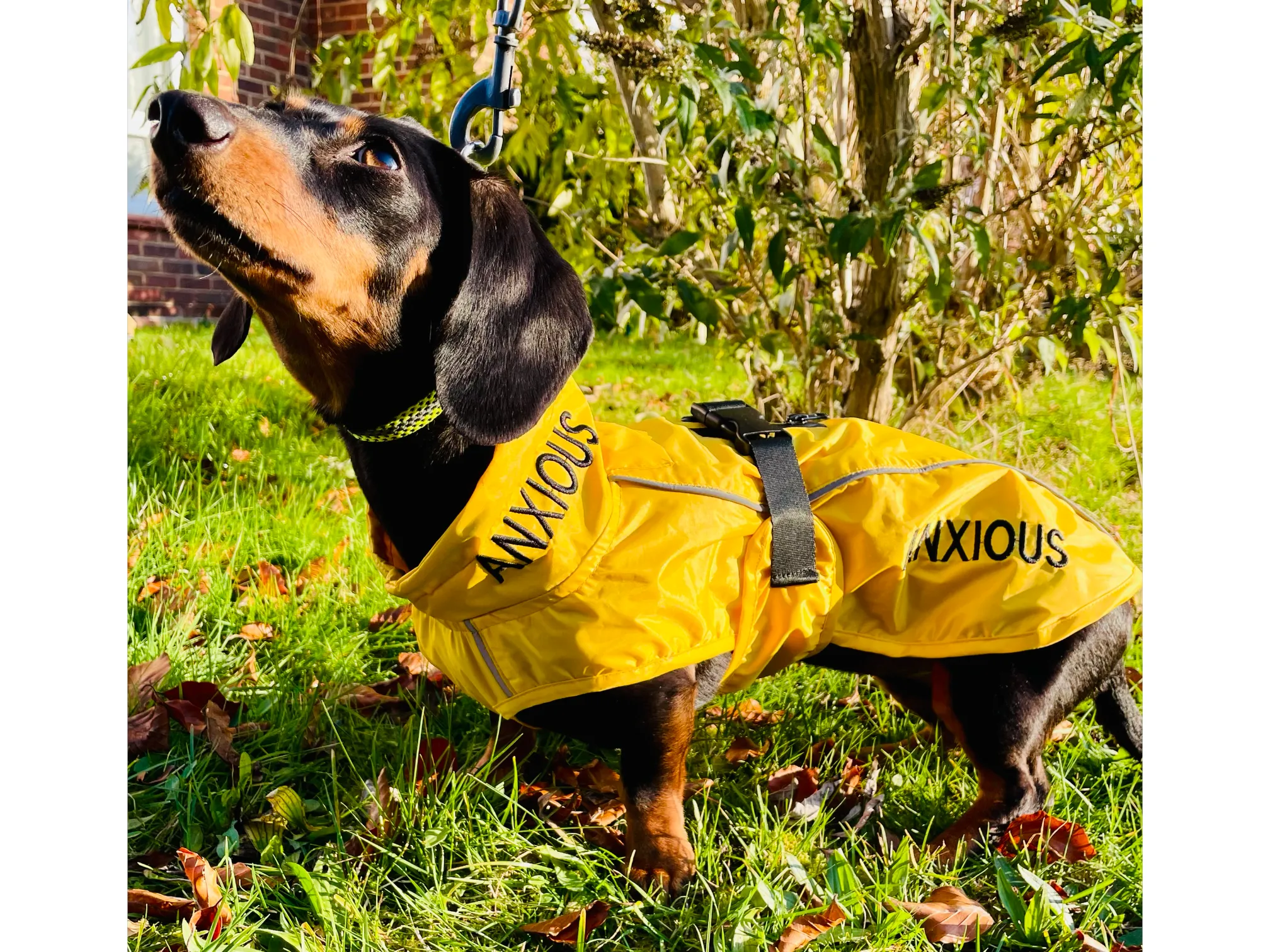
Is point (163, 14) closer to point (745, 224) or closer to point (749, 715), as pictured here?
point (745, 224)

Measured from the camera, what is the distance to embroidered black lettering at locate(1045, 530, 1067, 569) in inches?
80.2

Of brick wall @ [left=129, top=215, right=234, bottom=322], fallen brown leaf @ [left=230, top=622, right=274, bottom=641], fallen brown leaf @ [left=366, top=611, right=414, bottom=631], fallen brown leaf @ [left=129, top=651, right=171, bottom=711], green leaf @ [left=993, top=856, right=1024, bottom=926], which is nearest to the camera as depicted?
green leaf @ [left=993, top=856, right=1024, bottom=926]

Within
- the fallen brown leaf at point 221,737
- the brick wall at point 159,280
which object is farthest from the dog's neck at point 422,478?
the brick wall at point 159,280

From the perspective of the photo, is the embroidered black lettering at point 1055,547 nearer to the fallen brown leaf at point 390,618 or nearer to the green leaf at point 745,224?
the green leaf at point 745,224

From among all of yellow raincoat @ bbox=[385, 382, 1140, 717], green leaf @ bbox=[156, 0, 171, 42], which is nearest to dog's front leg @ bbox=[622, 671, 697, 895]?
yellow raincoat @ bbox=[385, 382, 1140, 717]

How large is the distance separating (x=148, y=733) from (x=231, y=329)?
3.02 feet

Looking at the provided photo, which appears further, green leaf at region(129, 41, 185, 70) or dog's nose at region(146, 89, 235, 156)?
green leaf at region(129, 41, 185, 70)

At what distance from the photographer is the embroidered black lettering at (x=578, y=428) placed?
6.22 ft

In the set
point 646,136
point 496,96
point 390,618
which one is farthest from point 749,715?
point 646,136

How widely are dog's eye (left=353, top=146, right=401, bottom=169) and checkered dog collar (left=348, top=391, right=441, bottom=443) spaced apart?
0.41 metres

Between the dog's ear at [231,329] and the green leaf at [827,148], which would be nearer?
the dog's ear at [231,329]

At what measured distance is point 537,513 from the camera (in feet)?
5.90

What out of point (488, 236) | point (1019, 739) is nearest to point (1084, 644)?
point (1019, 739)

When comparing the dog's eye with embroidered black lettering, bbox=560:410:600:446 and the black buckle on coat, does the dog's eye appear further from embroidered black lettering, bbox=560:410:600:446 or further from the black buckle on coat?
the black buckle on coat
